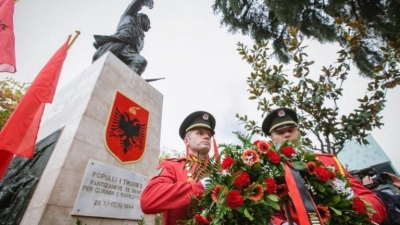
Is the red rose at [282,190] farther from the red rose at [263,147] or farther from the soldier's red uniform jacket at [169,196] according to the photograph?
the soldier's red uniform jacket at [169,196]

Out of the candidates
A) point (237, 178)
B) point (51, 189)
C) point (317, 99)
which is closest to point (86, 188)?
point (51, 189)

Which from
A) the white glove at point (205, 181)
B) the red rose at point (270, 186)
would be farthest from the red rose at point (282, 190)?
the white glove at point (205, 181)

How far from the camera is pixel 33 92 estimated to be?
3.21 m

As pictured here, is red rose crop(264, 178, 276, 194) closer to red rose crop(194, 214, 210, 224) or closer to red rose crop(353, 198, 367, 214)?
red rose crop(194, 214, 210, 224)

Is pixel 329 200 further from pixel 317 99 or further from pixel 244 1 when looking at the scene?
pixel 244 1

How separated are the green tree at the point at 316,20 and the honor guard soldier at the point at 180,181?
283 cm

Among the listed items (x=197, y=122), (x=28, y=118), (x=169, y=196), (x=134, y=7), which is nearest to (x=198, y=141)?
(x=197, y=122)

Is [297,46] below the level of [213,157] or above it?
above

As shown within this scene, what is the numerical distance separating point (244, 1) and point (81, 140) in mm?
4574

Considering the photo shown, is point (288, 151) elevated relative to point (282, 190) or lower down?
elevated

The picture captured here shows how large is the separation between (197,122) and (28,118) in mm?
2354

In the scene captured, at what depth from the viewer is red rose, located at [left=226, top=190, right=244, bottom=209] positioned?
108 centimetres

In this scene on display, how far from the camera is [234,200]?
1085mm

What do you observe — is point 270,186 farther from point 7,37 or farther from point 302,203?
point 7,37
